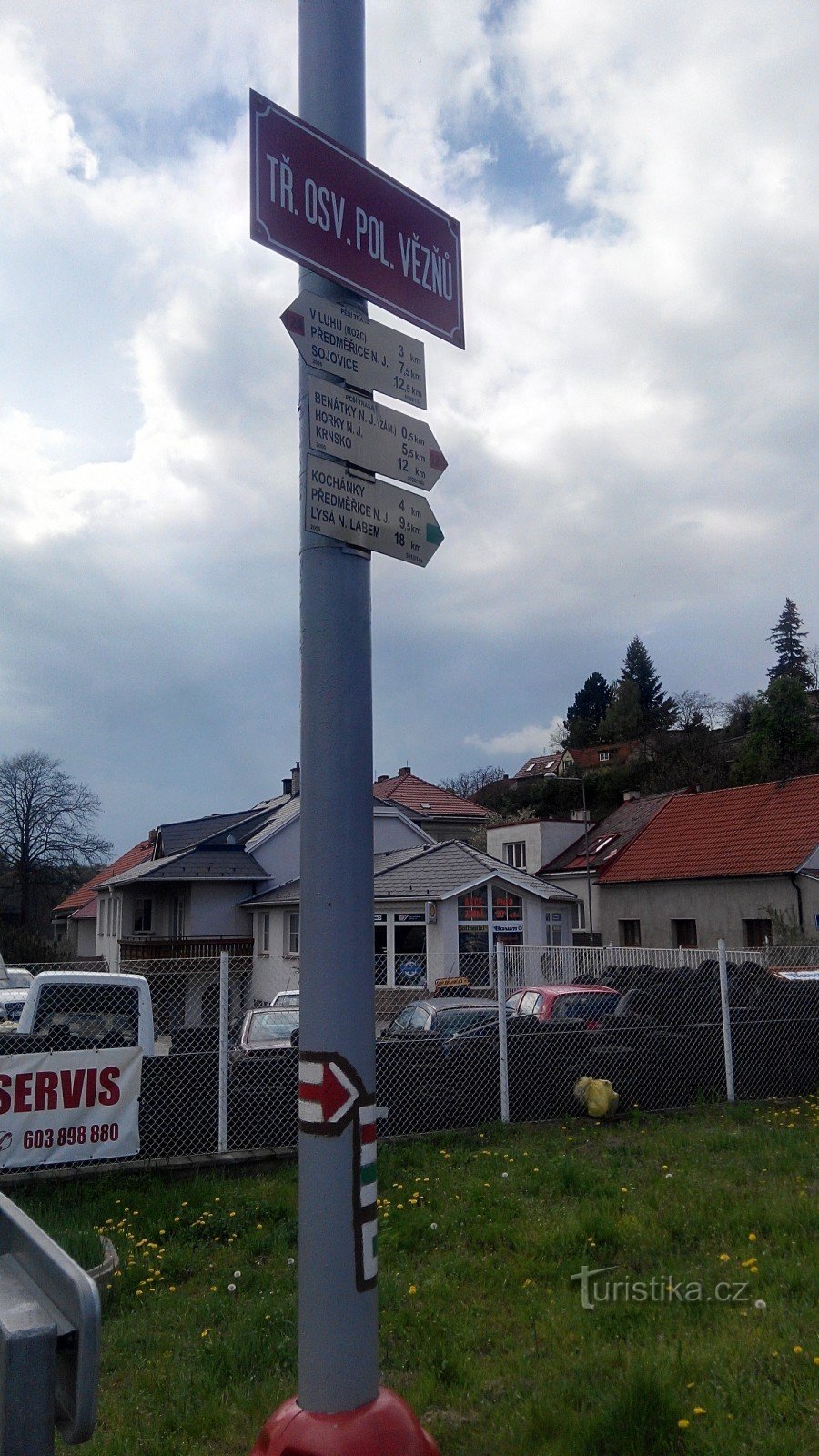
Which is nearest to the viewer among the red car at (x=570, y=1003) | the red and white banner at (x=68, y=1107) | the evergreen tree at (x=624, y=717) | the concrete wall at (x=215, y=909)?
the red and white banner at (x=68, y=1107)

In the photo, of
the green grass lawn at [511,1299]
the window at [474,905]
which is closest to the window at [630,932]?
the window at [474,905]

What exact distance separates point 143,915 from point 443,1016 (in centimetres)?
3203

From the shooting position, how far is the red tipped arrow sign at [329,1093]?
9.37ft

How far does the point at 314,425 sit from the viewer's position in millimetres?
3141

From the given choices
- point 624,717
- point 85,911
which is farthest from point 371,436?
point 624,717

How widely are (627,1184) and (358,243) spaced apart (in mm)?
6414

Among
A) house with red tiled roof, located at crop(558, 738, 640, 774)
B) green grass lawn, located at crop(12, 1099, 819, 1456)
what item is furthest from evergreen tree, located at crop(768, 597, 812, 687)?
green grass lawn, located at crop(12, 1099, 819, 1456)

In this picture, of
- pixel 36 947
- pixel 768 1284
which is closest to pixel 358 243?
pixel 768 1284

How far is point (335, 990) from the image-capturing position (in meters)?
Answer: 2.92

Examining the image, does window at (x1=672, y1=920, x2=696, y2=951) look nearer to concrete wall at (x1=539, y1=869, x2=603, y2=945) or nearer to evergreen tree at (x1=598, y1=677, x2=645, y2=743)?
concrete wall at (x1=539, y1=869, x2=603, y2=945)

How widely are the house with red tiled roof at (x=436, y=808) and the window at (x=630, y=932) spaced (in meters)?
15.0

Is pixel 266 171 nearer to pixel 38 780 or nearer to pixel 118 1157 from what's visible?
pixel 118 1157

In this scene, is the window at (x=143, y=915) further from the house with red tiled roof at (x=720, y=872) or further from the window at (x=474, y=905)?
the house with red tiled roof at (x=720, y=872)

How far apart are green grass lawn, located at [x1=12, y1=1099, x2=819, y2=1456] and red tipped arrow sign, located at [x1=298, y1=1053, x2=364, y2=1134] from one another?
1.94m
